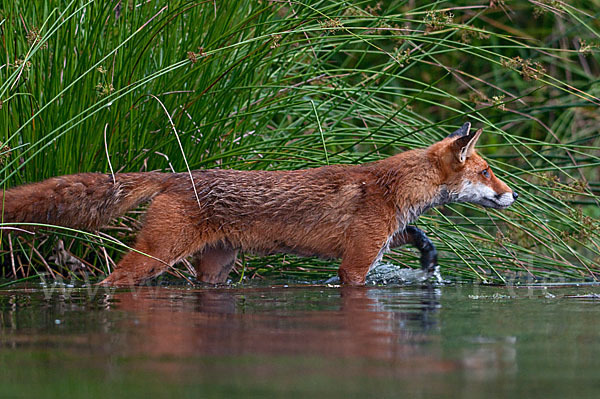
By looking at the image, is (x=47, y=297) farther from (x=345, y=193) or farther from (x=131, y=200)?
(x=345, y=193)

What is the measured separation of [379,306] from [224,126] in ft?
9.06

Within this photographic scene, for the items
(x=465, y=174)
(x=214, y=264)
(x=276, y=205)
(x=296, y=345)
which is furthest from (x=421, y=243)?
(x=296, y=345)

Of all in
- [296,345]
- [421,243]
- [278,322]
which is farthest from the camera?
[421,243]

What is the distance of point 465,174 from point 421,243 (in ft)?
2.27

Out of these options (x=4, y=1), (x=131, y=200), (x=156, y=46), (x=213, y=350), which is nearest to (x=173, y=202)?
(x=131, y=200)

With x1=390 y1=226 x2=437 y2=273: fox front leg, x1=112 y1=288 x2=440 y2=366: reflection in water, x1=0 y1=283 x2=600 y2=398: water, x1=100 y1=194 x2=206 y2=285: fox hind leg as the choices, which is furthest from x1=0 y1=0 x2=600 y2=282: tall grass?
x1=0 y1=283 x2=600 y2=398: water

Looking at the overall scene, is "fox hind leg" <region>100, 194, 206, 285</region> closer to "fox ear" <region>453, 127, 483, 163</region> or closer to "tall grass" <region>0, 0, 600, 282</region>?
"tall grass" <region>0, 0, 600, 282</region>

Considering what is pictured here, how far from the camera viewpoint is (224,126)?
720cm

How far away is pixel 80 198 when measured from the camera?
6188 millimetres

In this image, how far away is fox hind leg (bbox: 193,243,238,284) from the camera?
691cm

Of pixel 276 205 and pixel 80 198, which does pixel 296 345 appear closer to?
pixel 80 198

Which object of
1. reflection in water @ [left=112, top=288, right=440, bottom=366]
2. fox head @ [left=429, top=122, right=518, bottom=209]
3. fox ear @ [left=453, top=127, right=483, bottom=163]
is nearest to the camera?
reflection in water @ [left=112, top=288, right=440, bottom=366]

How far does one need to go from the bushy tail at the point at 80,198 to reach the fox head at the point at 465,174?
2.32 m

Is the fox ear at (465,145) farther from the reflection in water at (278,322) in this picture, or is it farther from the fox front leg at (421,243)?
the reflection in water at (278,322)
